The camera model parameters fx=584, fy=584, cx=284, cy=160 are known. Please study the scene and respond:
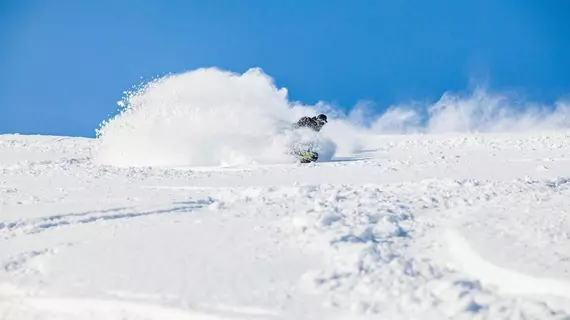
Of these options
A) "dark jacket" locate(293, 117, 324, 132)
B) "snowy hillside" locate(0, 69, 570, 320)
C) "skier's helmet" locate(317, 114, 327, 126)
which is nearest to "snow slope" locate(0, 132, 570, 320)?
"snowy hillside" locate(0, 69, 570, 320)

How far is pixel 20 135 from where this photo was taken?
35.1 metres

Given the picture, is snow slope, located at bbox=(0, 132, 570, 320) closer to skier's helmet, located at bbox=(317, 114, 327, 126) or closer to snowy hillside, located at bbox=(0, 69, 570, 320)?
snowy hillside, located at bbox=(0, 69, 570, 320)

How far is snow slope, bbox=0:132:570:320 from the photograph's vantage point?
5066mm

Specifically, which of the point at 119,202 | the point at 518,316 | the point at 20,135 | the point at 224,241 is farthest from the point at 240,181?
the point at 20,135

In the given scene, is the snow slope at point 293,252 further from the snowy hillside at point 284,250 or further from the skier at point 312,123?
the skier at point 312,123

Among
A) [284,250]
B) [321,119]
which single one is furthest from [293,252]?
[321,119]

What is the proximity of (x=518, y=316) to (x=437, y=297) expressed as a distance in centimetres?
69

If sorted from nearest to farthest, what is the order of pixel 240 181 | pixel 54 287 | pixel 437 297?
pixel 437 297 → pixel 54 287 → pixel 240 181

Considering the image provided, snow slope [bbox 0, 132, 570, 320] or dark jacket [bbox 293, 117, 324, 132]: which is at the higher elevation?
dark jacket [bbox 293, 117, 324, 132]

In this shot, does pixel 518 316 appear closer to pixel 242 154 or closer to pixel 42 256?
pixel 42 256

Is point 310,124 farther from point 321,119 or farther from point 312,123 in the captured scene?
point 321,119

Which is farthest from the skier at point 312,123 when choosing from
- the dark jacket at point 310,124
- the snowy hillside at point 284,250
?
the snowy hillside at point 284,250

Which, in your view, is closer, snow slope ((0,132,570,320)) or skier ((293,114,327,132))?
snow slope ((0,132,570,320))

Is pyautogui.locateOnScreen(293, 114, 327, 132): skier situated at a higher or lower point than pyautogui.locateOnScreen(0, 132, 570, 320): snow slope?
higher
